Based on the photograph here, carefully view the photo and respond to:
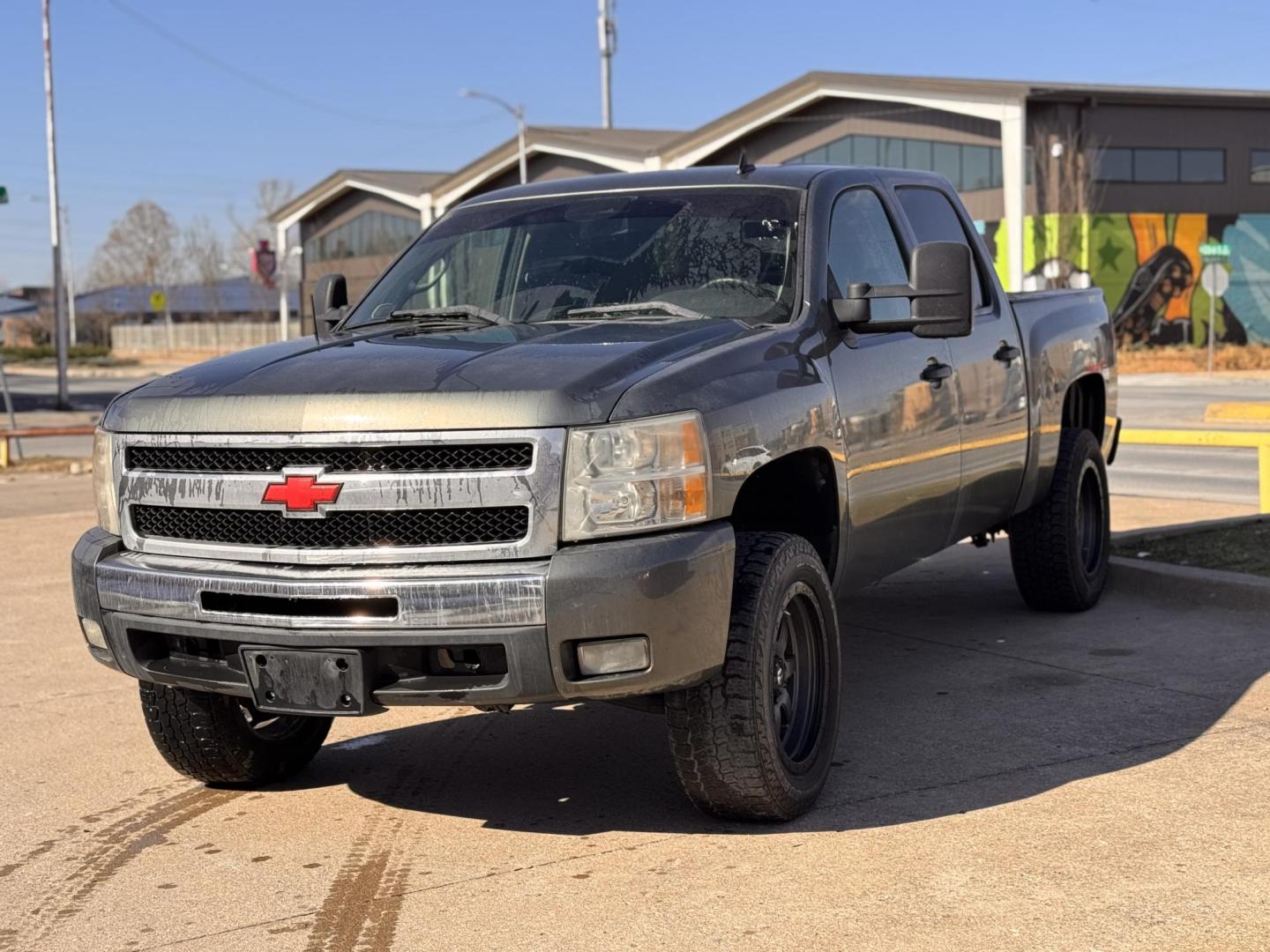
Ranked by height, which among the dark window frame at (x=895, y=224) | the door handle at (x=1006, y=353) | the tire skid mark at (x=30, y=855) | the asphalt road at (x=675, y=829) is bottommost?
the tire skid mark at (x=30, y=855)

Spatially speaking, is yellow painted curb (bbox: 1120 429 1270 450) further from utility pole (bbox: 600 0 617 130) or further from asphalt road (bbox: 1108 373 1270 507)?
utility pole (bbox: 600 0 617 130)

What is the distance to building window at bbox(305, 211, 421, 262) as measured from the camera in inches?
2808

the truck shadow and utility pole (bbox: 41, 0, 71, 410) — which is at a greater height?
utility pole (bbox: 41, 0, 71, 410)

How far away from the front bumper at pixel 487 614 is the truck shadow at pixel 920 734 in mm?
688

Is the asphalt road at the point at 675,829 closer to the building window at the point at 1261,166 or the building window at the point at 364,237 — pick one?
the building window at the point at 1261,166

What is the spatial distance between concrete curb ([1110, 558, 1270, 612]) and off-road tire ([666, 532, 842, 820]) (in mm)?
3752

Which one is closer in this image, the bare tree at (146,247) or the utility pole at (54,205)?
the utility pole at (54,205)

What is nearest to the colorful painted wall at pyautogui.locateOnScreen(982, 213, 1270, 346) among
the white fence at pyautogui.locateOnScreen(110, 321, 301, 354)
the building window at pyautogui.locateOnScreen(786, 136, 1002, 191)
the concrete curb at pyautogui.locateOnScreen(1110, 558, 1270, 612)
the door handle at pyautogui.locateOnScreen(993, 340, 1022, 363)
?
the building window at pyautogui.locateOnScreen(786, 136, 1002, 191)

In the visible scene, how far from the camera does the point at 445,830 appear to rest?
190 inches

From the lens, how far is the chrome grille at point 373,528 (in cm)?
427

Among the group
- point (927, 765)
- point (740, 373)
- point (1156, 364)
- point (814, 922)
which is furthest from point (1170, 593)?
point (1156, 364)

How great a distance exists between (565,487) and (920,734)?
2055 millimetres

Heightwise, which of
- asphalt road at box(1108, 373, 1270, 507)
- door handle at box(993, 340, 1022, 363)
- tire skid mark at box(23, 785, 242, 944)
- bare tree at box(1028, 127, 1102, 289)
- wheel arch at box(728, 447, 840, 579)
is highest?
bare tree at box(1028, 127, 1102, 289)

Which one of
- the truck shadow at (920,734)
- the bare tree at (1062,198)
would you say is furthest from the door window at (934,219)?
the bare tree at (1062,198)
